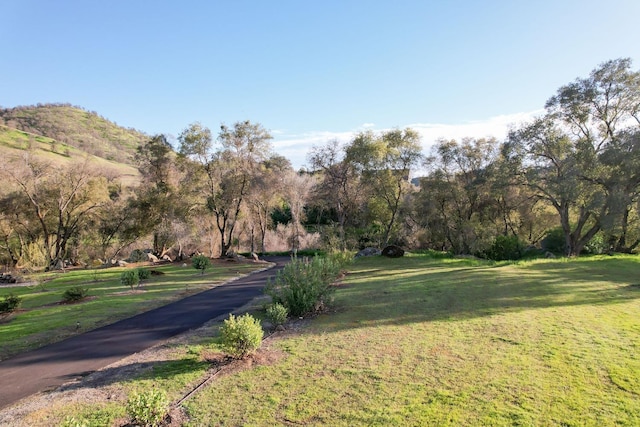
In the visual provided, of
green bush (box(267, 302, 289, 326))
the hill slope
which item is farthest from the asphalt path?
the hill slope

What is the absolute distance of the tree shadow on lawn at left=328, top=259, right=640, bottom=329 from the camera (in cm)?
850

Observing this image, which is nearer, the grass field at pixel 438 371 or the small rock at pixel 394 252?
the grass field at pixel 438 371

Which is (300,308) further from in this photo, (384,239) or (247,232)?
(247,232)

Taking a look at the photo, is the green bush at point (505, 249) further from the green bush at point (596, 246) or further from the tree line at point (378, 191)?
the green bush at point (596, 246)

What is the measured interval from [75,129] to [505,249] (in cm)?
10422

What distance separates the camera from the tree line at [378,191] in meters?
20.0

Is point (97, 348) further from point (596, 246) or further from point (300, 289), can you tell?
point (596, 246)

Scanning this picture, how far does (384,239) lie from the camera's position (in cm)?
2711

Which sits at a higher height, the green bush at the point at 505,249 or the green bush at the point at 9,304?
the green bush at the point at 9,304

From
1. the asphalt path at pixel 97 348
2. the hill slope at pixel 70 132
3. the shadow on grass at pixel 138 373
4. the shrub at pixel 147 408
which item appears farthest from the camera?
the hill slope at pixel 70 132

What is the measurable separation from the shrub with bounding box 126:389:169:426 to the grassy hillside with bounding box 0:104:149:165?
73022 millimetres

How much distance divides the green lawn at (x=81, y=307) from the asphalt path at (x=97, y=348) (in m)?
0.52

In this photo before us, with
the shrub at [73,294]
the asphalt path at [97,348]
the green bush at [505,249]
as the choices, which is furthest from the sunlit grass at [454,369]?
the green bush at [505,249]

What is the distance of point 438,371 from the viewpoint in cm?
504
